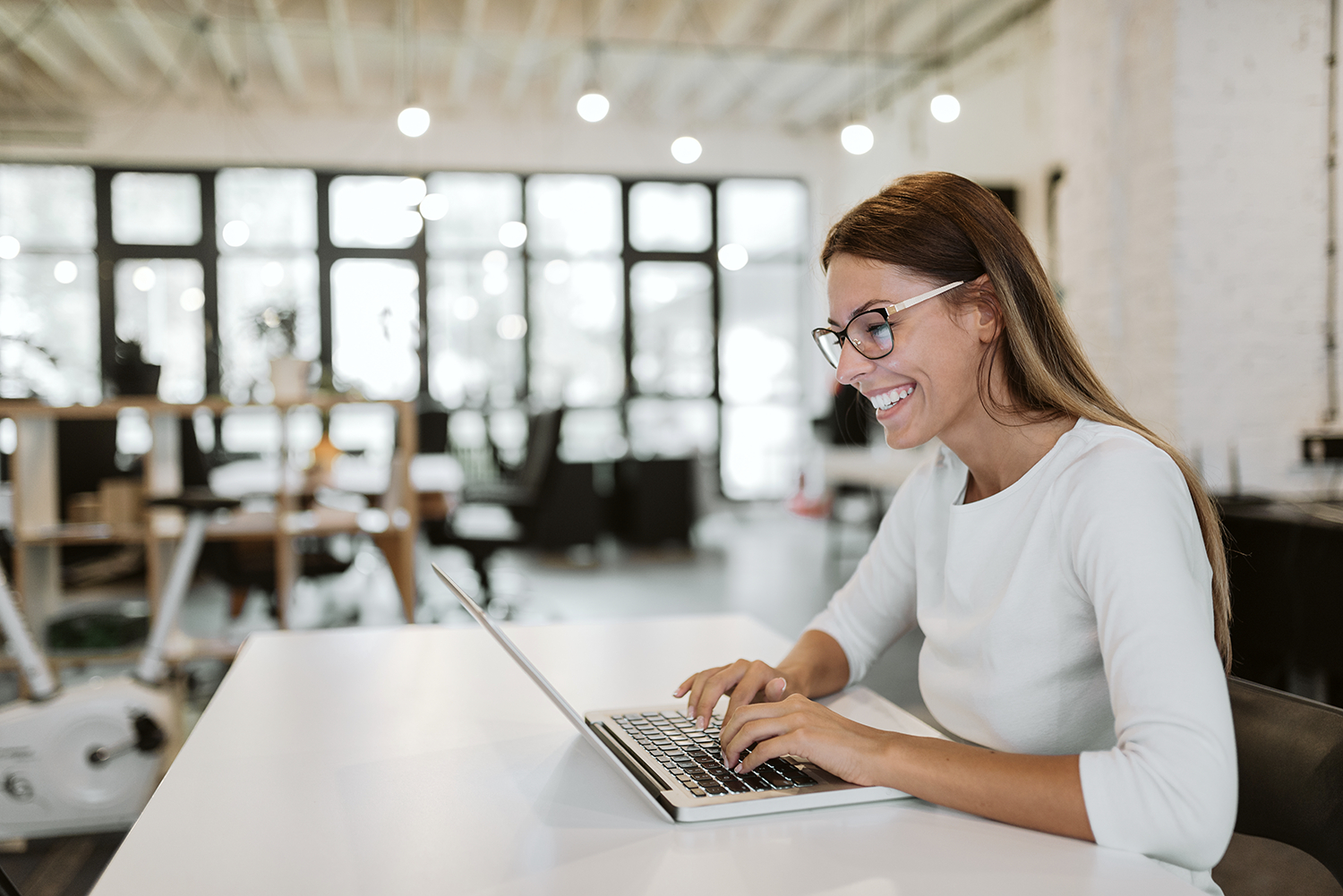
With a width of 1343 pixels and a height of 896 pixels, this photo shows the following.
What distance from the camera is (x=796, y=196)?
10062mm

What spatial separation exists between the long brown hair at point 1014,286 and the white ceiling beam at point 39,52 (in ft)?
25.6

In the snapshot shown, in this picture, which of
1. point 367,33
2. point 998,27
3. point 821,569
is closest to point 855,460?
point 821,569

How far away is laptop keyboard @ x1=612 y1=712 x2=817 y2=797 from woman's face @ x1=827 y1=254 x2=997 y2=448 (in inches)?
14.7

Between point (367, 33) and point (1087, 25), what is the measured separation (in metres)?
5.21

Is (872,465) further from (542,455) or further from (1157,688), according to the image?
(1157,688)

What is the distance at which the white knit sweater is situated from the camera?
0.78 metres

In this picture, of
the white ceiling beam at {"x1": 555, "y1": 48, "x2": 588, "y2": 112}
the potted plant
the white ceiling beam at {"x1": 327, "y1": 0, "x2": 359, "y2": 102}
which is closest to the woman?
the potted plant

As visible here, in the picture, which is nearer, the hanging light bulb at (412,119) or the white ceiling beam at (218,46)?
the hanging light bulb at (412,119)

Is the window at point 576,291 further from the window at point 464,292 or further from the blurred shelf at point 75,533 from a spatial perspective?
the blurred shelf at point 75,533

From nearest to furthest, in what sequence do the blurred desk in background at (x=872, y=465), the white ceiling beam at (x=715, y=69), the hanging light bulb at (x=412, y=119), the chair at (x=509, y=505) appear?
the chair at (x=509, y=505)
the hanging light bulb at (x=412, y=119)
the blurred desk in background at (x=872, y=465)
the white ceiling beam at (x=715, y=69)

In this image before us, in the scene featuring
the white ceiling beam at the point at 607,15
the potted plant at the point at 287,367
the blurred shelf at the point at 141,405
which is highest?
the white ceiling beam at the point at 607,15

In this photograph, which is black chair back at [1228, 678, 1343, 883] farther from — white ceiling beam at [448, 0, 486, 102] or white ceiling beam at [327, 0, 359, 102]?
white ceiling beam at [327, 0, 359, 102]

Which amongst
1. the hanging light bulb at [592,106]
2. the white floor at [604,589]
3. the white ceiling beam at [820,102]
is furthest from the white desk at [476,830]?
the white ceiling beam at [820,102]

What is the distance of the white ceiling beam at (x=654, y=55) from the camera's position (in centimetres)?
695
